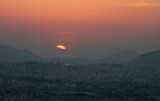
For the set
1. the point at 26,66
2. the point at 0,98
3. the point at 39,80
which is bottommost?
the point at 0,98

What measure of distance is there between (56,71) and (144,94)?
238ft

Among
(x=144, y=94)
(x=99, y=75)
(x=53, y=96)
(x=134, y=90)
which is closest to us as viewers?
(x=53, y=96)

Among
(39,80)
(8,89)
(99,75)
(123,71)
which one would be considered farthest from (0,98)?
(123,71)

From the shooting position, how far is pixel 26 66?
182 meters

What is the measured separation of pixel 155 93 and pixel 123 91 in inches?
265

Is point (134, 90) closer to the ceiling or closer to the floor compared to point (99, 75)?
closer to the floor

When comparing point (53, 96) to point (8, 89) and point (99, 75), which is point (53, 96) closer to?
point (8, 89)

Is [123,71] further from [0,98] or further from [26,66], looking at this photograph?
[0,98]

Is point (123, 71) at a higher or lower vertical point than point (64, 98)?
higher

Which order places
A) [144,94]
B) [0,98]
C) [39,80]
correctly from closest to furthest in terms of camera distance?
[0,98] → [144,94] → [39,80]

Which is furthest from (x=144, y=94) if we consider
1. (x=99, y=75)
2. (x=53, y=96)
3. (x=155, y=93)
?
(x=99, y=75)

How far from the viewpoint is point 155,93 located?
10744cm

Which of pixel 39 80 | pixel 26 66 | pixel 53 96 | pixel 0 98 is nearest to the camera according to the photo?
pixel 0 98

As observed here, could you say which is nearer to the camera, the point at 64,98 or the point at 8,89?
the point at 64,98
